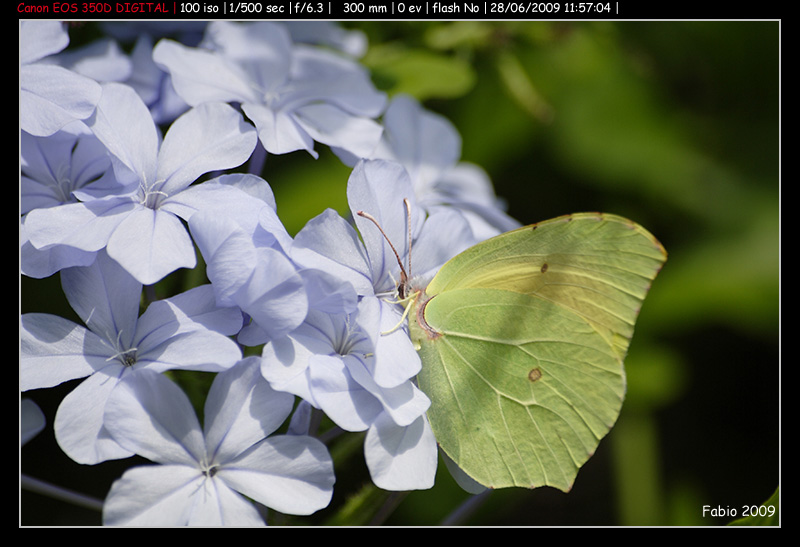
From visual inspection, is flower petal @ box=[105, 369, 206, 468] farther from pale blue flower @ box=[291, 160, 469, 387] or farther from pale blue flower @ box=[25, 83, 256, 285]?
pale blue flower @ box=[291, 160, 469, 387]

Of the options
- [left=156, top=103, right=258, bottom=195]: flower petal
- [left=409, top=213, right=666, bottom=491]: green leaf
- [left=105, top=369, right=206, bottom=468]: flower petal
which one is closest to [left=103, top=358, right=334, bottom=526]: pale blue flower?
[left=105, top=369, right=206, bottom=468]: flower petal

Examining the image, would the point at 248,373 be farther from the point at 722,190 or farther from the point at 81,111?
the point at 722,190

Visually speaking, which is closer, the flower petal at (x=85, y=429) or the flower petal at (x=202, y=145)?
the flower petal at (x=85, y=429)

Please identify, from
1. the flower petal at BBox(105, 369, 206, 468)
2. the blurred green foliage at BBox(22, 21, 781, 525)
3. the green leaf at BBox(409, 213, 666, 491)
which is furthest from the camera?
the blurred green foliage at BBox(22, 21, 781, 525)

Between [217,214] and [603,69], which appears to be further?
[603,69]

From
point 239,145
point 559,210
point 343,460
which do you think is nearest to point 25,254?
point 239,145

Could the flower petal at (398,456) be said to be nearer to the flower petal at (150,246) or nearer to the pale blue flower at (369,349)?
the pale blue flower at (369,349)

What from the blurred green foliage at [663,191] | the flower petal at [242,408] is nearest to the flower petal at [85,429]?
the flower petal at [242,408]
